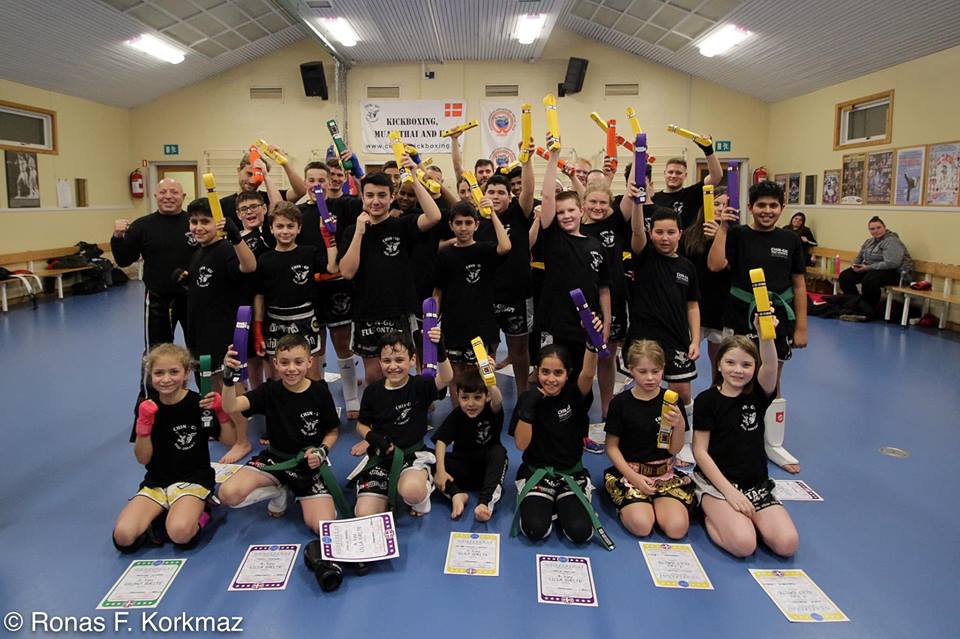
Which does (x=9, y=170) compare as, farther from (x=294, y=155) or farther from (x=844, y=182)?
(x=844, y=182)

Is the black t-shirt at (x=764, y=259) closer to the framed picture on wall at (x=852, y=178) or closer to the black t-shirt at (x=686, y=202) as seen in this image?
the black t-shirt at (x=686, y=202)

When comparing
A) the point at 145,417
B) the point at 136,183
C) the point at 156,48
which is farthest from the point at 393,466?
the point at 136,183

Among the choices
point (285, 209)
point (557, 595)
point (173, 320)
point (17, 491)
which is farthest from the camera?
point (173, 320)

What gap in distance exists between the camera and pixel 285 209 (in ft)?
12.1

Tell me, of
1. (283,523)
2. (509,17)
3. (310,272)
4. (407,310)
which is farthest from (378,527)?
(509,17)

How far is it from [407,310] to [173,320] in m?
1.57

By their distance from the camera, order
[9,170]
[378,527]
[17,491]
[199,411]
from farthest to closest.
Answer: [9,170] < [17,491] < [199,411] < [378,527]

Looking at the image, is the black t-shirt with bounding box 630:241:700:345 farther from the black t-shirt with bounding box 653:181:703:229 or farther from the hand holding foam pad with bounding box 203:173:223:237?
the hand holding foam pad with bounding box 203:173:223:237

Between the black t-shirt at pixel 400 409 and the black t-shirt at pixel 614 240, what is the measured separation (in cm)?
143

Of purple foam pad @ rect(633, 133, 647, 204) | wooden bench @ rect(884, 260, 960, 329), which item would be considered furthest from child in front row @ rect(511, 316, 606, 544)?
wooden bench @ rect(884, 260, 960, 329)

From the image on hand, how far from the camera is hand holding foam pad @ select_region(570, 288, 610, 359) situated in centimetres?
300

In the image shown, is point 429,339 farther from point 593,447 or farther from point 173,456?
point 593,447

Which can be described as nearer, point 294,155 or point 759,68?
point 759,68

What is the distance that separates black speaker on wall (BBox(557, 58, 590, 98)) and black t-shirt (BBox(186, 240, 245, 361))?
9815 mm
